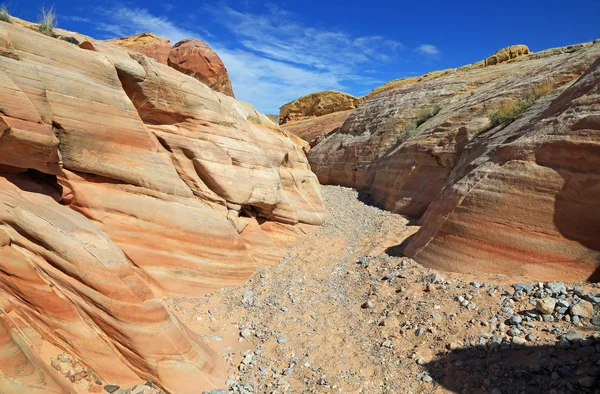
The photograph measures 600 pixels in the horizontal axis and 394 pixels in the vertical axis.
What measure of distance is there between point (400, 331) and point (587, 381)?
2.36m

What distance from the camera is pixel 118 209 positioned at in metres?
6.31

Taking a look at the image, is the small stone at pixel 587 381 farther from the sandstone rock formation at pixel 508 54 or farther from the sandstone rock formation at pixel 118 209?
the sandstone rock formation at pixel 508 54

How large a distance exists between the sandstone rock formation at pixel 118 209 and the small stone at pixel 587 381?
4.08m

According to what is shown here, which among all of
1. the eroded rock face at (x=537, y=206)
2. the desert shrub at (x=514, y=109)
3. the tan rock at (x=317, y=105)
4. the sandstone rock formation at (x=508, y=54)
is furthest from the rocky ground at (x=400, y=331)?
the tan rock at (x=317, y=105)

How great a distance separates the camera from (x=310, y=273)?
322 inches

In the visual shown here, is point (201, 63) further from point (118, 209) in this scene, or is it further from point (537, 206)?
point (537, 206)

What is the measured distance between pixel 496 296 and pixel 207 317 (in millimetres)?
4687

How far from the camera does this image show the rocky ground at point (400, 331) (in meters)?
4.06

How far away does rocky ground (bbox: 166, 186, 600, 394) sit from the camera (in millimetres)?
4062

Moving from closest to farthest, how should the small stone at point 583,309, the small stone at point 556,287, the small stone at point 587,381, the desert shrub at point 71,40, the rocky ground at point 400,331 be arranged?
the small stone at point 587,381 → the rocky ground at point 400,331 → the small stone at point 583,309 → the small stone at point 556,287 → the desert shrub at point 71,40

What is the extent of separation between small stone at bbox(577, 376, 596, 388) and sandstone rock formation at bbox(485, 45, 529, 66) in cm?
2189

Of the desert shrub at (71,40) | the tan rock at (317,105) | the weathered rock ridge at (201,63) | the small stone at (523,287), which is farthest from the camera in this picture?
the tan rock at (317,105)

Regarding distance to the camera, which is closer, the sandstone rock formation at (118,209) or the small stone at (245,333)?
the sandstone rock formation at (118,209)

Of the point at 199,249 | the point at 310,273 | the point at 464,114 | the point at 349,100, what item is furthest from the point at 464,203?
the point at 349,100
